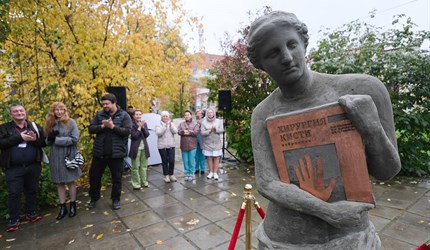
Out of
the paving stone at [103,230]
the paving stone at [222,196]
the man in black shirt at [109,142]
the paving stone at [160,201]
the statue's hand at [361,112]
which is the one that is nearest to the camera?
the statue's hand at [361,112]

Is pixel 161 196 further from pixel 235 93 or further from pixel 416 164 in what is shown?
pixel 416 164

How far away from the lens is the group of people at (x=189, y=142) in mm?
6297

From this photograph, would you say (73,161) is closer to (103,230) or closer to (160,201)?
(103,230)

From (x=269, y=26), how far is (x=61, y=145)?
4396 mm

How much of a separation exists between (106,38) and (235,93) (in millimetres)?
4461

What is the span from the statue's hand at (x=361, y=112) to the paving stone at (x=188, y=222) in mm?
3340

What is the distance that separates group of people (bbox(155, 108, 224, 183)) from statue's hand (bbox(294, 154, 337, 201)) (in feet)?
17.3

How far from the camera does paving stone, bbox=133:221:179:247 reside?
3547 mm

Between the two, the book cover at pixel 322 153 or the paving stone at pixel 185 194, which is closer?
the book cover at pixel 322 153

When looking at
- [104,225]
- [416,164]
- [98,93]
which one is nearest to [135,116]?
[98,93]

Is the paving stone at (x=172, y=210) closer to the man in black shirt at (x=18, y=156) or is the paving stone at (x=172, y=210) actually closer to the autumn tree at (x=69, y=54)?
the man in black shirt at (x=18, y=156)

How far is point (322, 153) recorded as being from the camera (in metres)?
1.15

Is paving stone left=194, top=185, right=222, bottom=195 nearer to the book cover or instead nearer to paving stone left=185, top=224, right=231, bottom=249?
paving stone left=185, top=224, right=231, bottom=249

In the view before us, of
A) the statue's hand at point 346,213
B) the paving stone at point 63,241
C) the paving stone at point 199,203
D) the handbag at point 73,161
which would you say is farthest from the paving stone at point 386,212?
the handbag at point 73,161
